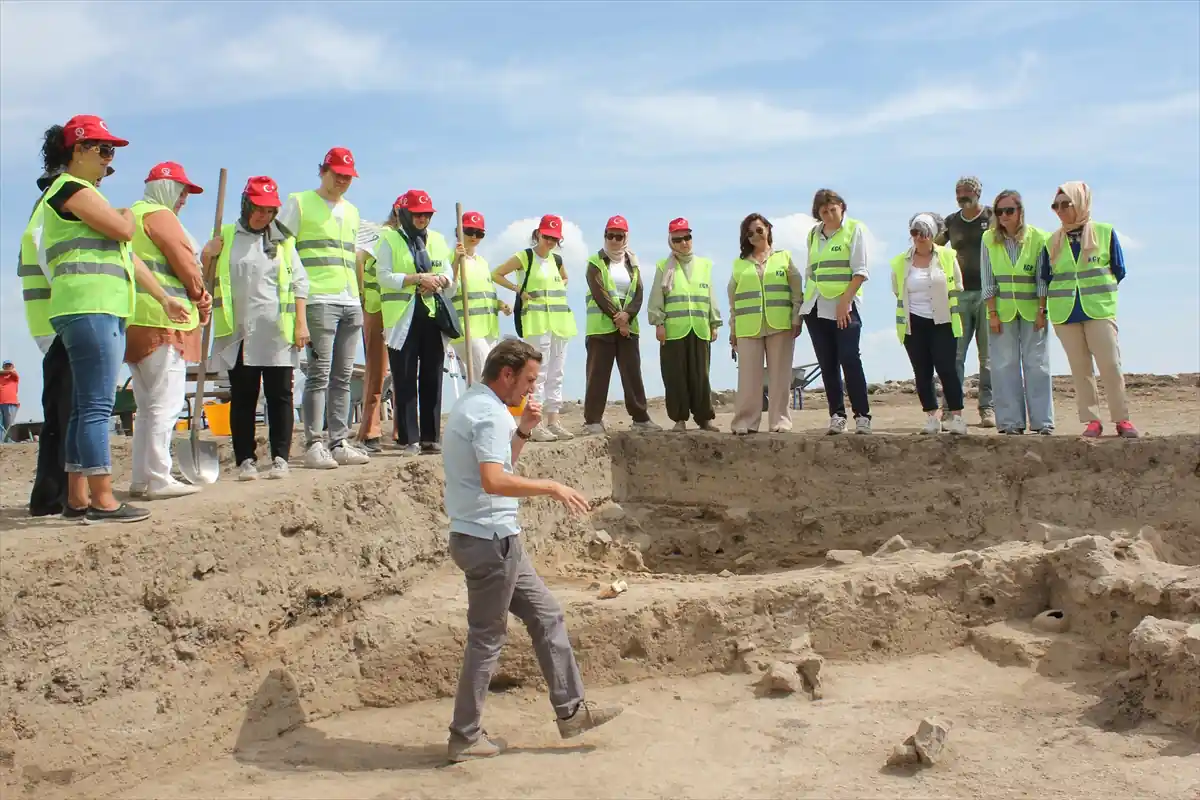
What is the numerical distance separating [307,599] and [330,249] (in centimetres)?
249

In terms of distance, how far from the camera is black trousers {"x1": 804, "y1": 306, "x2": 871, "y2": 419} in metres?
8.48

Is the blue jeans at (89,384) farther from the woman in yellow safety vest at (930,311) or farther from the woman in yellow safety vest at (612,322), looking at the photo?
the woman in yellow safety vest at (930,311)

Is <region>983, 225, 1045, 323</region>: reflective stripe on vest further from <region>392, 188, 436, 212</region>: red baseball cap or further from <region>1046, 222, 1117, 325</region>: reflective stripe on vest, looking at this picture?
<region>392, 188, 436, 212</region>: red baseball cap

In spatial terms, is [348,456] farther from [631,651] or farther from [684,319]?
[684,319]

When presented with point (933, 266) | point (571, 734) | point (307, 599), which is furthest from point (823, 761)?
point (933, 266)

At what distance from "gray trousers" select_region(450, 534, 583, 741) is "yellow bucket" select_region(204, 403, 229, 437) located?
7826mm

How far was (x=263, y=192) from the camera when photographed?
6699 millimetres

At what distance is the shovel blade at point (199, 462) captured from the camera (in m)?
6.76

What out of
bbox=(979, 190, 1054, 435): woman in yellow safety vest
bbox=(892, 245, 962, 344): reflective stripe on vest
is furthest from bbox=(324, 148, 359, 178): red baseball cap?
bbox=(979, 190, 1054, 435): woman in yellow safety vest

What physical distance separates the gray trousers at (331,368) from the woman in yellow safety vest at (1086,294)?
520cm

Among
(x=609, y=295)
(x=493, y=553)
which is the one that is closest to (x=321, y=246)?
(x=609, y=295)

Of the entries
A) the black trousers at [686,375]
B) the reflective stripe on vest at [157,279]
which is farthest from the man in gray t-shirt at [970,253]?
the reflective stripe on vest at [157,279]

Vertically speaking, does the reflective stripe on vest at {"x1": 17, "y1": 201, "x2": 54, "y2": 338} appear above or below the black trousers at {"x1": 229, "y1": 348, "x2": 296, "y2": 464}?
above

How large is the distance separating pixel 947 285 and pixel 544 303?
3.29 meters
